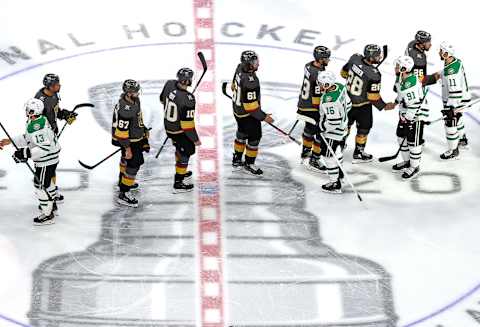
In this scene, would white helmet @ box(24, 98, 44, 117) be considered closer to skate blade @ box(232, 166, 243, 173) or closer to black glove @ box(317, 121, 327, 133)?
skate blade @ box(232, 166, 243, 173)

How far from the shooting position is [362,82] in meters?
9.46

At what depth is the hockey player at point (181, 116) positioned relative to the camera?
888cm

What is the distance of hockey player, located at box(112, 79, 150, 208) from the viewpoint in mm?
8727

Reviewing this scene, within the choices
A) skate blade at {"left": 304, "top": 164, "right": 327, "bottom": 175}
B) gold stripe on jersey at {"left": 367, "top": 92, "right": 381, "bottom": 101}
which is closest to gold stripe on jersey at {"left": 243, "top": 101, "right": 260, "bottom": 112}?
skate blade at {"left": 304, "top": 164, "right": 327, "bottom": 175}

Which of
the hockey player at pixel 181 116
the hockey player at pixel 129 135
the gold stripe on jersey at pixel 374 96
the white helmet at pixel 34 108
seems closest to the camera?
the white helmet at pixel 34 108

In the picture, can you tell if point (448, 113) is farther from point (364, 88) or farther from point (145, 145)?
point (145, 145)

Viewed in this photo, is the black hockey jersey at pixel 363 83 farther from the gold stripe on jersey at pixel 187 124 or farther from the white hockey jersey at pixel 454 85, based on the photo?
the gold stripe on jersey at pixel 187 124

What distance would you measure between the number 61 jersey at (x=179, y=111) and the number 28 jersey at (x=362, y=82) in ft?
4.73

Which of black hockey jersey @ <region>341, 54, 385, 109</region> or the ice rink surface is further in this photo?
black hockey jersey @ <region>341, 54, 385, 109</region>

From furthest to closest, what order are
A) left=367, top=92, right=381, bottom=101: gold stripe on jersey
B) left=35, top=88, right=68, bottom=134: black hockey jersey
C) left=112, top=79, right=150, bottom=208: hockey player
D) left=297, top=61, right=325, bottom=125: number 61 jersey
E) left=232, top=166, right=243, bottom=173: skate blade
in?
1. left=232, top=166, right=243, bottom=173: skate blade
2. left=367, top=92, right=381, bottom=101: gold stripe on jersey
3. left=297, top=61, right=325, bottom=125: number 61 jersey
4. left=35, top=88, right=68, bottom=134: black hockey jersey
5. left=112, top=79, right=150, bottom=208: hockey player

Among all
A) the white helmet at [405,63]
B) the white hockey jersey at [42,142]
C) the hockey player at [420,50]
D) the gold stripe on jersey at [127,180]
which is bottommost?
the gold stripe on jersey at [127,180]

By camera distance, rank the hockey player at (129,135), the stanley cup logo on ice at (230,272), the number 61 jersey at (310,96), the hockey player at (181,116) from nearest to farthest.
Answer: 1. the stanley cup logo on ice at (230,272)
2. the hockey player at (129,135)
3. the hockey player at (181,116)
4. the number 61 jersey at (310,96)

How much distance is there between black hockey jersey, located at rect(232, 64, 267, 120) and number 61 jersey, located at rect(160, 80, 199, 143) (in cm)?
50

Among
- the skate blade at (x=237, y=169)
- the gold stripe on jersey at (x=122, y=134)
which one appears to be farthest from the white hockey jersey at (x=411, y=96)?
the gold stripe on jersey at (x=122, y=134)
